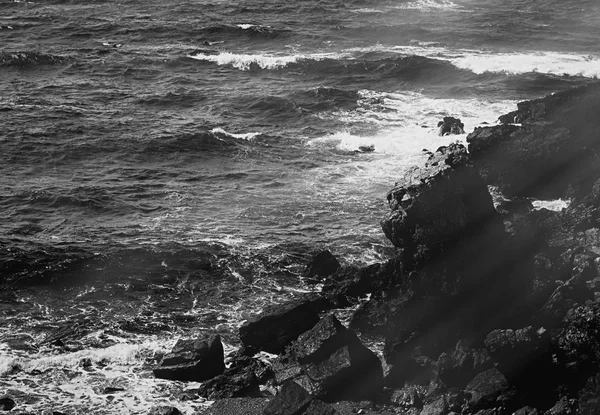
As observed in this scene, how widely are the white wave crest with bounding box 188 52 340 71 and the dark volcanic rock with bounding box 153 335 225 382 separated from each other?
55.0 meters

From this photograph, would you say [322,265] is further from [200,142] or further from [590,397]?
[200,142]

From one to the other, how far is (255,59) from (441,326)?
57783 mm

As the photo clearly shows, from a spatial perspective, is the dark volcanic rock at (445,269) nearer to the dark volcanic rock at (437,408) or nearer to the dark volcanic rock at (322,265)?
the dark volcanic rock at (437,408)

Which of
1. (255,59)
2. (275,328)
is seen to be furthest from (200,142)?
(275,328)

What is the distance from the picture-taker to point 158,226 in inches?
2152

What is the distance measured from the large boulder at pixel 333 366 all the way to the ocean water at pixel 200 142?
17.0ft

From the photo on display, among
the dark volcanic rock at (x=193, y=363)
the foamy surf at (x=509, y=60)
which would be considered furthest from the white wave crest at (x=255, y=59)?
the dark volcanic rock at (x=193, y=363)

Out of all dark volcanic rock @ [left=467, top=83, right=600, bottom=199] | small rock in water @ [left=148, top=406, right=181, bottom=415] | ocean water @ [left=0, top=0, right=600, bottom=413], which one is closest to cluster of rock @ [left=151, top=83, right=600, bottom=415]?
small rock in water @ [left=148, top=406, right=181, bottom=415]

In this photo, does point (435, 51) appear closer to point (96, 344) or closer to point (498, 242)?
point (498, 242)

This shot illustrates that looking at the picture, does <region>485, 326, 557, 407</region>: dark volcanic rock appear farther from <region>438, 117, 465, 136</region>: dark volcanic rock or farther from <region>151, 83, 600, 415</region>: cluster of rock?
<region>438, 117, 465, 136</region>: dark volcanic rock

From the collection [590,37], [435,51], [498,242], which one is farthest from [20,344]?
[590,37]

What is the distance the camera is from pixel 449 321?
129 ft

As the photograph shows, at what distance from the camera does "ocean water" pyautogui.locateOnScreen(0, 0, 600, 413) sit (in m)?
44.3

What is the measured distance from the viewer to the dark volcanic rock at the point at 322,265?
48.0 m
